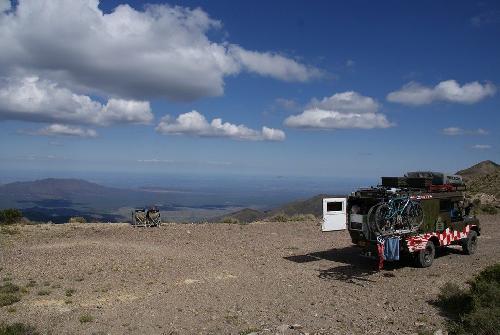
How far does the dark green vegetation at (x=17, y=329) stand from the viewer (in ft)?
29.6

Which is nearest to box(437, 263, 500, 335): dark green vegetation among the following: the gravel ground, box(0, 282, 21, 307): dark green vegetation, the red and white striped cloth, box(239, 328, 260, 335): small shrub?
the gravel ground

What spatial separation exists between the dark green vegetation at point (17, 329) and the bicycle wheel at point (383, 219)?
33.8ft

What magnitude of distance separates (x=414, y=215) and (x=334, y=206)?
9.17ft

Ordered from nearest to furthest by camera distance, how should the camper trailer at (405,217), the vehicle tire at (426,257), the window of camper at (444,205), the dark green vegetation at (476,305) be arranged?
1. the dark green vegetation at (476,305)
2. the camper trailer at (405,217)
3. the vehicle tire at (426,257)
4. the window of camper at (444,205)

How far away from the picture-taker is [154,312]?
10.9 metres

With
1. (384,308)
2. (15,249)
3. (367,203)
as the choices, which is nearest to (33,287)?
(15,249)

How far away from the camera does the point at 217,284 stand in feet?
44.6

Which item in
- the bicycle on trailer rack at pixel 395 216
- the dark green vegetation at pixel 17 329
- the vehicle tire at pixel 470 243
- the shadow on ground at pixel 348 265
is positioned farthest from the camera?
the vehicle tire at pixel 470 243

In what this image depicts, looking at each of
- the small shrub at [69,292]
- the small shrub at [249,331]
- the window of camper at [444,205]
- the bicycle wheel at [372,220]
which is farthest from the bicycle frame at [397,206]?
the small shrub at [69,292]

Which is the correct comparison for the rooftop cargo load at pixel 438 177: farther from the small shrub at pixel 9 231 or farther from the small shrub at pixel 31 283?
the small shrub at pixel 9 231

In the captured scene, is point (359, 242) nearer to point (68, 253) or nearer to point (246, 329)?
point (246, 329)

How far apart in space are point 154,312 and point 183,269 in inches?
182

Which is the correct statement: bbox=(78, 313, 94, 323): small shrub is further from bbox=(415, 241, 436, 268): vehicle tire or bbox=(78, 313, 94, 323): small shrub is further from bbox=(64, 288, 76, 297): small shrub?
bbox=(415, 241, 436, 268): vehicle tire

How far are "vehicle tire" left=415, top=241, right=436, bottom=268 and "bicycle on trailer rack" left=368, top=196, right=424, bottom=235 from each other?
1.02 meters
